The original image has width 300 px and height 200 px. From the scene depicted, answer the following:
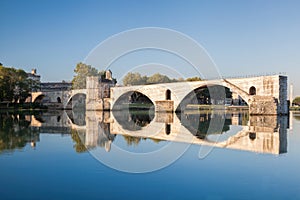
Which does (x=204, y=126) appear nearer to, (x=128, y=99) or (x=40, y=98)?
(x=128, y=99)

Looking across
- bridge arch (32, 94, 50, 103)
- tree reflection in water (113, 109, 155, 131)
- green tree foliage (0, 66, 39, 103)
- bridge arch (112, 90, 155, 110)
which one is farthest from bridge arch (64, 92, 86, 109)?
tree reflection in water (113, 109, 155, 131)

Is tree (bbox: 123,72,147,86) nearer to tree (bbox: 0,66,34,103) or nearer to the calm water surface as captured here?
tree (bbox: 0,66,34,103)

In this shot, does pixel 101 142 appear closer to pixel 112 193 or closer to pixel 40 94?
pixel 112 193

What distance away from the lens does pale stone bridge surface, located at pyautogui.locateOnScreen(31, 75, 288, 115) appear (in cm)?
3044

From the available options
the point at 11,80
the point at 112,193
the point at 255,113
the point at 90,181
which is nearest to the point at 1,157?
the point at 90,181

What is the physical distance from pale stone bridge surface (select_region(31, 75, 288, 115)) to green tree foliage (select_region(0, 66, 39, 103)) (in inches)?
341

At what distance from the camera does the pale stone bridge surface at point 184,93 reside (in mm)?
30438

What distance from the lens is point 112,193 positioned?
5.95 m

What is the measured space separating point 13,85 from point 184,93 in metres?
28.2

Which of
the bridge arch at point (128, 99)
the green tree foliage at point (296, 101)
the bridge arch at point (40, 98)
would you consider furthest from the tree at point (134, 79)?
the green tree foliage at point (296, 101)

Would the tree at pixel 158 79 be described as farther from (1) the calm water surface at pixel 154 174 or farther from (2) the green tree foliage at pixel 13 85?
(1) the calm water surface at pixel 154 174

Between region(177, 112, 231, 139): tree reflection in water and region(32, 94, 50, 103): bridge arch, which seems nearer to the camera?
region(177, 112, 231, 139): tree reflection in water

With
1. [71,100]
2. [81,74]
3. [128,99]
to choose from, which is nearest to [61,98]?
[71,100]

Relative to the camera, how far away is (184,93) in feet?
124
